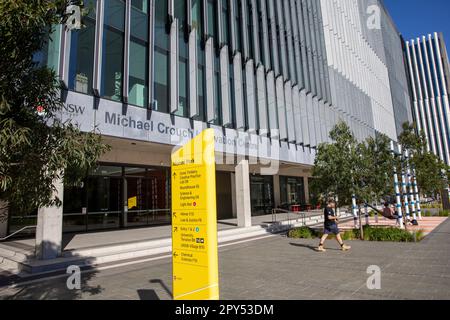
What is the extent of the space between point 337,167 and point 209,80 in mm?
8156

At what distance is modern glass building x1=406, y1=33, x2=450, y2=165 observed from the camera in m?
112

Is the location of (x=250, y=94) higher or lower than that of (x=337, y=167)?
higher

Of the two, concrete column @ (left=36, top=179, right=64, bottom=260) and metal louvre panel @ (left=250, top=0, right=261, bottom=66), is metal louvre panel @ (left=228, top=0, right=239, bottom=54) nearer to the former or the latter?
metal louvre panel @ (left=250, top=0, right=261, bottom=66)

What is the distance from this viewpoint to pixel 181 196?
176 inches

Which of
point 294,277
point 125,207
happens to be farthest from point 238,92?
point 294,277

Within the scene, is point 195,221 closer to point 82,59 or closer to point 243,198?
point 82,59

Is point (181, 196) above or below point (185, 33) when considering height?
below

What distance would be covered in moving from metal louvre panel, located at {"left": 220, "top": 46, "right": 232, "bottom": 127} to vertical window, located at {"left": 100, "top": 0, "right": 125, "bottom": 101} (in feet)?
20.2

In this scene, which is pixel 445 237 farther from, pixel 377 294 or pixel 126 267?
pixel 126 267

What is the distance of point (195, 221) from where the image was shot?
4176 millimetres

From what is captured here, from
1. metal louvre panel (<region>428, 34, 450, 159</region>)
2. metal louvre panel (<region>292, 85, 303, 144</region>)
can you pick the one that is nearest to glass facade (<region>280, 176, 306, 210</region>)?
metal louvre panel (<region>292, 85, 303, 144</region>)

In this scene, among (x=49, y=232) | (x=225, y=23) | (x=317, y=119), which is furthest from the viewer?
(x=317, y=119)

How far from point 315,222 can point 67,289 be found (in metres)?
17.5
